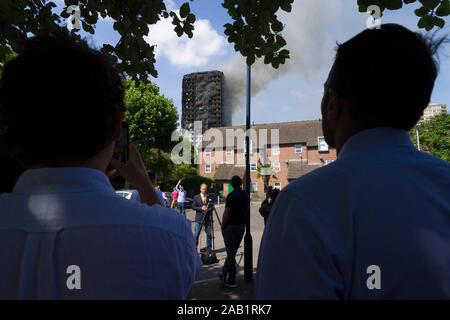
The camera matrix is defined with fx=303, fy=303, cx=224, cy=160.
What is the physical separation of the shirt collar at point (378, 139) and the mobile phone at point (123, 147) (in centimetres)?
88

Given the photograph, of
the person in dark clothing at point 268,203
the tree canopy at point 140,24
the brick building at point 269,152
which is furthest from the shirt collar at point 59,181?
the brick building at point 269,152

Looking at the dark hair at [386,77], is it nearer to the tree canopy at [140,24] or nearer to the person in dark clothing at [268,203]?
the tree canopy at [140,24]

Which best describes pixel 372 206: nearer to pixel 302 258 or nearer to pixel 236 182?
pixel 302 258

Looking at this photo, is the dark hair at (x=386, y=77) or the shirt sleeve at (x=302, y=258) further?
the dark hair at (x=386, y=77)

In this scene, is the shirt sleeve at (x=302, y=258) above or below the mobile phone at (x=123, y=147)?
below

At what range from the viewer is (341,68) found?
108 cm

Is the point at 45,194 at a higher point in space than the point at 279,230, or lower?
higher

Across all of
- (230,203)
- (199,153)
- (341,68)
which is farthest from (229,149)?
(341,68)

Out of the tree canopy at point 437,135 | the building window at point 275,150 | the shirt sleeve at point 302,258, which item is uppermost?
the tree canopy at point 437,135

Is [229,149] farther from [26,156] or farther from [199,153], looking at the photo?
[26,156]

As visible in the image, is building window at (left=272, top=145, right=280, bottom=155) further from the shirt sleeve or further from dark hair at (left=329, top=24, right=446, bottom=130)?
the shirt sleeve

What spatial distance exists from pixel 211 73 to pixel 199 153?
2899 cm

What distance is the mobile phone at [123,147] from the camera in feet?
4.12
